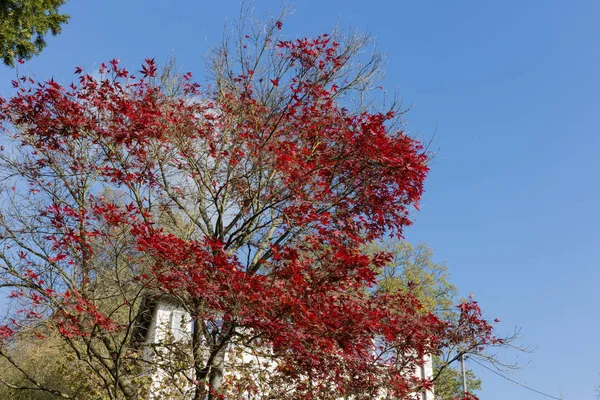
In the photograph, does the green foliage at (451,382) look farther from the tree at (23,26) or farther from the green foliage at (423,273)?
the tree at (23,26)

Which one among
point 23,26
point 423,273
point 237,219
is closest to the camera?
point 237,219

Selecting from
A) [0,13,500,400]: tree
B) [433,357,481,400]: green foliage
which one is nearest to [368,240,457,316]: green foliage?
[433,357,481,400]: green foliage

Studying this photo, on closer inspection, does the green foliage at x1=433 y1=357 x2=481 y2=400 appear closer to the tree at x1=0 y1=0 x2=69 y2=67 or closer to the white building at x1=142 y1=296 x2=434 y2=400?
the white building at x1=142 y1=296 x2=434 y2=400

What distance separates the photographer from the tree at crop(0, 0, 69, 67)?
1067 cm

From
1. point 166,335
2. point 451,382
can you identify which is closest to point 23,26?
point 166,335

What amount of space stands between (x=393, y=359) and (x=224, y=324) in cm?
336

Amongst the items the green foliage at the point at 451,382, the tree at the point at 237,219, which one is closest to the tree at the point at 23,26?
the tree at the point at 237,219

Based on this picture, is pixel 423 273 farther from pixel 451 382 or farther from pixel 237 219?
pixel 237 219

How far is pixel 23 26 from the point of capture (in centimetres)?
1097

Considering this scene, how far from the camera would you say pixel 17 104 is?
7344 millimetres

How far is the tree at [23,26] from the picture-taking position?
420 inches

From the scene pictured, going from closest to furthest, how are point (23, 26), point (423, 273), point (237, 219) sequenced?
point (237, 219)
point (23, 26)
point (423, 273)

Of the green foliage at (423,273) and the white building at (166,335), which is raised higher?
the green foliage at (423,273)

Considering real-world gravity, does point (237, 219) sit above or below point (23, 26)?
below
